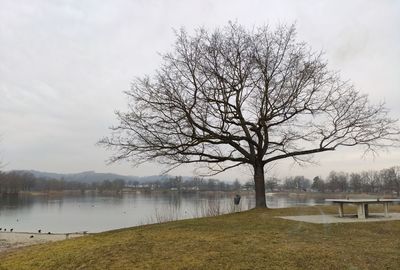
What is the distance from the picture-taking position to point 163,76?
1423 cm

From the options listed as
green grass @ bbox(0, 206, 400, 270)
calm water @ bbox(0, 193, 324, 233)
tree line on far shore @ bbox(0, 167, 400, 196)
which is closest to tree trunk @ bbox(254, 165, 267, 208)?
calm water @ bbox(0, 193, 324, 233)

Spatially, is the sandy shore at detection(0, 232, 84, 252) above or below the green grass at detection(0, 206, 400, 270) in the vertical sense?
below

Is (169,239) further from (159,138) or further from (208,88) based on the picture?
(208,88)

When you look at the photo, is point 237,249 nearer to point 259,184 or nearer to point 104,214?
point 259,184

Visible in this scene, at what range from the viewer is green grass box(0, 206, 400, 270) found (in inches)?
245

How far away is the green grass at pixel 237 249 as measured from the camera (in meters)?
6.21

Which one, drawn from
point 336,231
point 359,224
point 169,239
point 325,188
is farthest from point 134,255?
point 325,188

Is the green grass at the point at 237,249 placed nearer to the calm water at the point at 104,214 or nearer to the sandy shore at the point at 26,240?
the sandy shore at the point at 26,240

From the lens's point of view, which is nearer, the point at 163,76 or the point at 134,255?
the point at 134,255

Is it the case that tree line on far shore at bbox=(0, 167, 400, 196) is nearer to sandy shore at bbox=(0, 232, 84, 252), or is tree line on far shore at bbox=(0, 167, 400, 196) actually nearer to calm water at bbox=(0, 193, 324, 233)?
calm water at bbox=(0, 193, 324, 233)

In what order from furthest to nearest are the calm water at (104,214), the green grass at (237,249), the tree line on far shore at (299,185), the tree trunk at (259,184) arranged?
the tree line on far shore at (299,185)
the calm water at (104,214)
the tree trunk at (259,184)
the green grass at (237,249)

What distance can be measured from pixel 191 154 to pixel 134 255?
7800 mm

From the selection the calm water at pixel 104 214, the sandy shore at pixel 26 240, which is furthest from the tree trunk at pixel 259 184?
the sandy shore at pixel 26 240

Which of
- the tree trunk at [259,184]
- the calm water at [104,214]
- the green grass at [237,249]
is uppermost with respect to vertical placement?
the tree trunk at [259,184]
